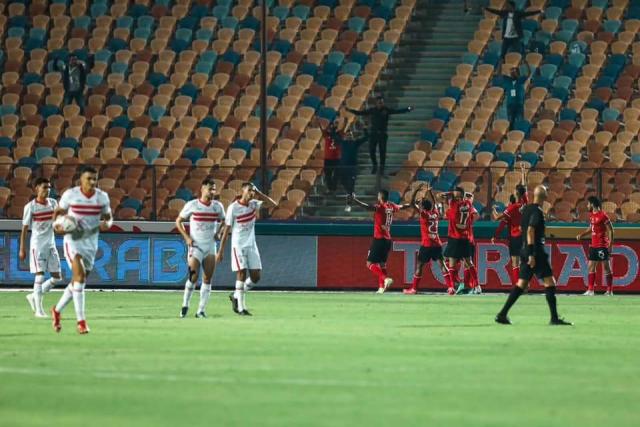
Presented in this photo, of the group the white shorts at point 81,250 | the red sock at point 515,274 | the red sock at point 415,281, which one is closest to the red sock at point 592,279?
the red sock at point 515,274

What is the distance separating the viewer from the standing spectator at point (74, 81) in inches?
1634

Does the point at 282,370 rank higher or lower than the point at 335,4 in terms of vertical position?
lower

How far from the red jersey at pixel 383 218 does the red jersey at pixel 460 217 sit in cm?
111

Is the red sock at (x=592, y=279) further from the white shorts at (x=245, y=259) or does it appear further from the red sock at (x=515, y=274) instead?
the white shorts at (x=245, y=259)

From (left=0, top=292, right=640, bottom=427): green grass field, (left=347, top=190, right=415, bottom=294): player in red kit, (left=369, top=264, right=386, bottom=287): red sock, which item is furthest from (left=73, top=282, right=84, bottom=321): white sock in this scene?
(left=369, top=264, right=386, bottom=287): red sock

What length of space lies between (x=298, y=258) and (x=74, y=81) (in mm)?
10117

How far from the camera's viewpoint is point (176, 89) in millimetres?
41625

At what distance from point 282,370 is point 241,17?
29971 millimetres

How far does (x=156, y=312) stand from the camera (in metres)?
25.0

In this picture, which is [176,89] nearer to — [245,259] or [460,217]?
[460,217]

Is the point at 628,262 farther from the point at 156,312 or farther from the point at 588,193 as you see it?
the point at 156,312

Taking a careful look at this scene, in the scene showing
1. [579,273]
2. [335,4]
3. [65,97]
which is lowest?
[579,273]

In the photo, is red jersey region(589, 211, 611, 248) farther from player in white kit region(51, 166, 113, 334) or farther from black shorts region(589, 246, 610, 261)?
player in white kit region(51, 166, 113, 334)

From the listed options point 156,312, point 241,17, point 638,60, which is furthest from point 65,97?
point 156,312
